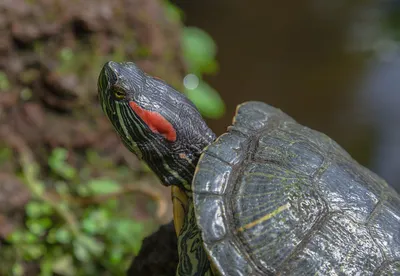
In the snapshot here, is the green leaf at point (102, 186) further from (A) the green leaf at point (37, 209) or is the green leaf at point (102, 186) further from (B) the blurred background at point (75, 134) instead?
Result: (A) the green leaf at point (37, 209)

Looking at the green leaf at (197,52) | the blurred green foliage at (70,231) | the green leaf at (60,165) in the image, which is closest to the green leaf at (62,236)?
the blurred green foliage at (70,231)

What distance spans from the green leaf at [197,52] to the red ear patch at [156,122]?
2.68 meters

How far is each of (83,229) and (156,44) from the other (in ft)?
5.39

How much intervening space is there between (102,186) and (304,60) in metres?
5.47

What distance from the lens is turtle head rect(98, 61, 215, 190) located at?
7.73 ft

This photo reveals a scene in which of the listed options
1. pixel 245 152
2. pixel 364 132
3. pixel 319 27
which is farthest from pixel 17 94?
pixel 319 27

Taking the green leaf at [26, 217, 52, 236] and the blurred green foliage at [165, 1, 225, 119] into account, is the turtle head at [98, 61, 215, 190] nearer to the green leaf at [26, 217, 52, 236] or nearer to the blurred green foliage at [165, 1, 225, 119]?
the green leaf at [26, 217, 52, 236]

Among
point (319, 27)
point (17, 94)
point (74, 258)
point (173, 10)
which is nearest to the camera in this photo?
point (74, 258)

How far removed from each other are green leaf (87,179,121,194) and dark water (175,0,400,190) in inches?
102

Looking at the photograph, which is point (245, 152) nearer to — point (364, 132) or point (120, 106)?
point (120, 106)

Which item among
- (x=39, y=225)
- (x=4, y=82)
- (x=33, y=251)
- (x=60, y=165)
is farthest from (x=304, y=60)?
(x=33, y=251)

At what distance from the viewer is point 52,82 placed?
3.61 meters

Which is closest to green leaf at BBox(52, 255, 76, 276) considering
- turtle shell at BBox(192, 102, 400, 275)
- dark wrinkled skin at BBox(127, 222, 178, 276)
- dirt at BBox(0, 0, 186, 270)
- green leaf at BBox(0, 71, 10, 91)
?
dirt at BBox(0, 0, 186, 270)

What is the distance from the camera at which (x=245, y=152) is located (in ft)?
7.31
